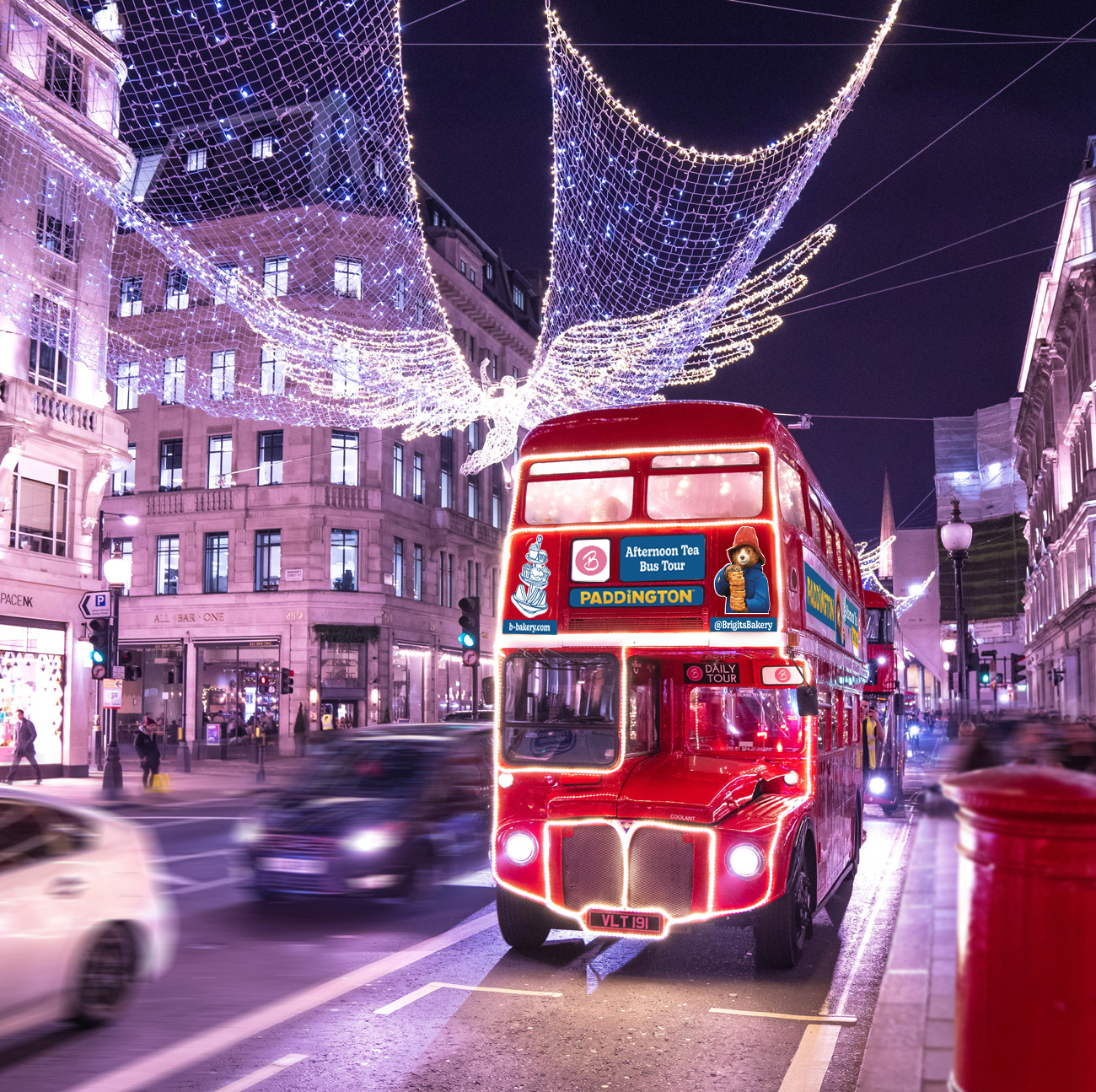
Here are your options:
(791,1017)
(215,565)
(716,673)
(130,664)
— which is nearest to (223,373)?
(215,565)

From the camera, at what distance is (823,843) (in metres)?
9.81

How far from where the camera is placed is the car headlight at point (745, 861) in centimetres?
780

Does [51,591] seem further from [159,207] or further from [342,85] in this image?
[159,207]

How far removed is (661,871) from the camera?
7.91 m

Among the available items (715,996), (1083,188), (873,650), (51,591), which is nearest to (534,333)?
(1083,188)

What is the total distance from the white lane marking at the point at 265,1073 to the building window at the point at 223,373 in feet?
130

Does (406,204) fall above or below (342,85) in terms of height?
above

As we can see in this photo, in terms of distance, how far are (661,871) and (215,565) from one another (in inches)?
1615

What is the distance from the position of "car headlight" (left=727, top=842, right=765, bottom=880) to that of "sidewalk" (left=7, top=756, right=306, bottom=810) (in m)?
11.5

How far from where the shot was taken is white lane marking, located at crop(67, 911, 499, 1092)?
5721mm

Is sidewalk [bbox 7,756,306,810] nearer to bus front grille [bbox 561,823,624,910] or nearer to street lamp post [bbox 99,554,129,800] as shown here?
street lamp post [bbox 99,554,129,800]

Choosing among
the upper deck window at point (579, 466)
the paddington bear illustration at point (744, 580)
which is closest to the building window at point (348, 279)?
the upper deck window at point (579, 466)

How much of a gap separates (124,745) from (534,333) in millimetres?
31252

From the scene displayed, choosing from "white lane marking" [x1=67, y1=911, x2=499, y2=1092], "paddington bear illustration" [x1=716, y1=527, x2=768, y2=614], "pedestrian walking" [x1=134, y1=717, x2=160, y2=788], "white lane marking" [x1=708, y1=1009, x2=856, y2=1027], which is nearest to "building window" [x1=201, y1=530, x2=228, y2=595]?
"pedestrian walking" [x1=134, y1=717, x2=160, y2=788]
